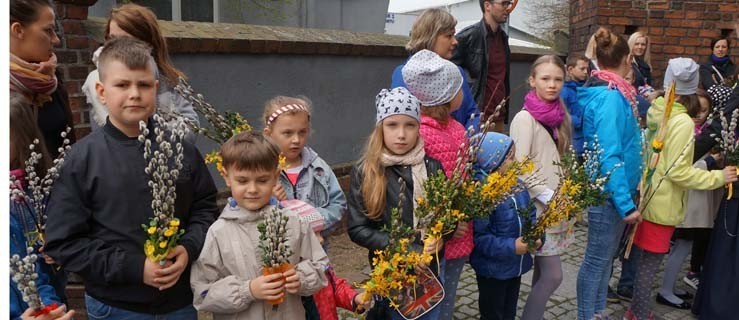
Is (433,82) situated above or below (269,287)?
above

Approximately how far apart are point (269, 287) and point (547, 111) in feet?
7.43

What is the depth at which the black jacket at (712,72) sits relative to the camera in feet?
23.8

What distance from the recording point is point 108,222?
2246 millimetres

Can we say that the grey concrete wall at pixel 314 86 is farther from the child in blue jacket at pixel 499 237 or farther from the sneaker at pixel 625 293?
the sneaker at pixel 625 293

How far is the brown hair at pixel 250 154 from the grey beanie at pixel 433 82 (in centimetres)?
115

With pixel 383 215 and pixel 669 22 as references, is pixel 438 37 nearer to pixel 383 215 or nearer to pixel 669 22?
pixel 383 215

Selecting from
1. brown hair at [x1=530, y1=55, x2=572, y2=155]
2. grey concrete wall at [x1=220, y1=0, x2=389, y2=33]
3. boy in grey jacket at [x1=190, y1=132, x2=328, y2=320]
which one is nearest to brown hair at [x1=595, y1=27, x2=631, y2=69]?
brown hair at [x1=530, y1=55, x2=572, y2=155]

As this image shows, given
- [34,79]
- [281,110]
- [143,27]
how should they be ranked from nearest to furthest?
[34,79]
[281,110]
[143,27]

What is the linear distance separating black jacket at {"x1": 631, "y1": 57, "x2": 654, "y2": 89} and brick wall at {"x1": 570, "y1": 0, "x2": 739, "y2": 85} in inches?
48.0

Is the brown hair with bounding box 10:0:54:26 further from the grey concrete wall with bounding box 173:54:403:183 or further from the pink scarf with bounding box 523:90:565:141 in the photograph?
the pink scarf with bounding box 523:90:565:141

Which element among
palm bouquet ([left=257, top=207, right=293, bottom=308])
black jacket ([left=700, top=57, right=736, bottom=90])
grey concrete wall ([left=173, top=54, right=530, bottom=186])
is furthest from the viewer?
black jacket ([left=700, top=57, right=736, bottom=90])

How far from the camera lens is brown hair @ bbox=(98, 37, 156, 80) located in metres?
2.28

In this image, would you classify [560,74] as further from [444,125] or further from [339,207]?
[339,207]

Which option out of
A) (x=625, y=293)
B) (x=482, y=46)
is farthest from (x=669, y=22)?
(x=625, y=293)
